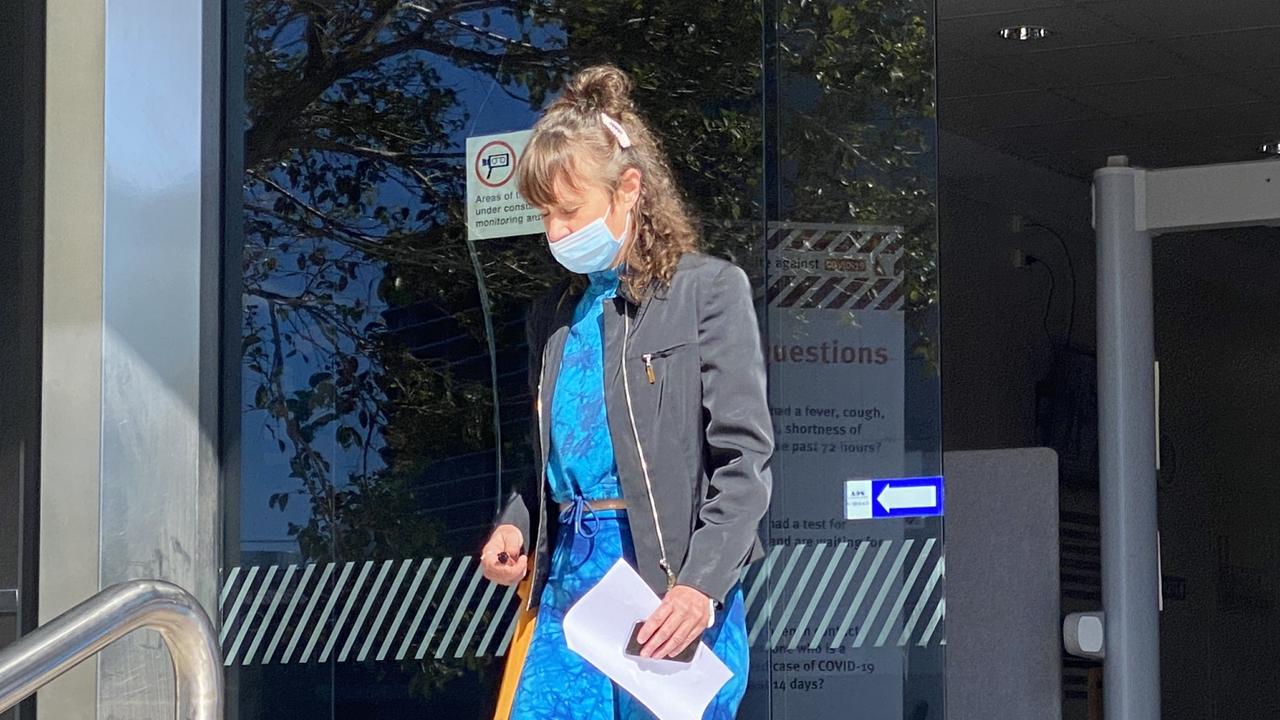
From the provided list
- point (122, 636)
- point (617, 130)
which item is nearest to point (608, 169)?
point (617, 130)

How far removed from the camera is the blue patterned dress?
2.69 metres

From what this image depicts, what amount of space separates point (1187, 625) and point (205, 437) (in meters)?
9.42

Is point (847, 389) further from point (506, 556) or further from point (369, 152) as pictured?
point (506, 556)

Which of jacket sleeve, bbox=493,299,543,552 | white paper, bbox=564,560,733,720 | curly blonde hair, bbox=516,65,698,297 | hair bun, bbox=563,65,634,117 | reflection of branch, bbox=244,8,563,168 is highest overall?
reflection of branch, bbox=244,8,563,168

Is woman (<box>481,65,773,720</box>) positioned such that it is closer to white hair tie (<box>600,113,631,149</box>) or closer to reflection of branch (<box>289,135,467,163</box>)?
white hair tie (<box>600,113,631,149</box>)

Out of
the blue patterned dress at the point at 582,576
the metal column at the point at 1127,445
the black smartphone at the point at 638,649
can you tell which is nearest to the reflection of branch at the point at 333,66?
the blue patterned dress at the point at 582,576

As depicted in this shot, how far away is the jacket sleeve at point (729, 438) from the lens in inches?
102

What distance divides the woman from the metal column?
11.6ft

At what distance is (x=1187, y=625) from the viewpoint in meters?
12.6

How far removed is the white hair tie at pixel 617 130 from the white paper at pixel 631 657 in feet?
2.01

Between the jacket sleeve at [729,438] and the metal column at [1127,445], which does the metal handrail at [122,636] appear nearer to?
the jacket sleeve at [729,438]

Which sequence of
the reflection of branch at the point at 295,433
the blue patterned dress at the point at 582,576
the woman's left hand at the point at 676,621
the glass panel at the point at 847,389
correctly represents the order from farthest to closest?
the reflection of branch at the point at 295,433 < the glass panel at the point at 847,389 < the blue patterned dress at the point at 582,576 < the woman's left hand at the point at 676,621

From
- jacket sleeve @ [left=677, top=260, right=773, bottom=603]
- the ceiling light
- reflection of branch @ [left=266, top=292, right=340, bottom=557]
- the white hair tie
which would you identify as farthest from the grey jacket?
the ceiling light

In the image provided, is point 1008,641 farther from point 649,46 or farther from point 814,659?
point 649,46
